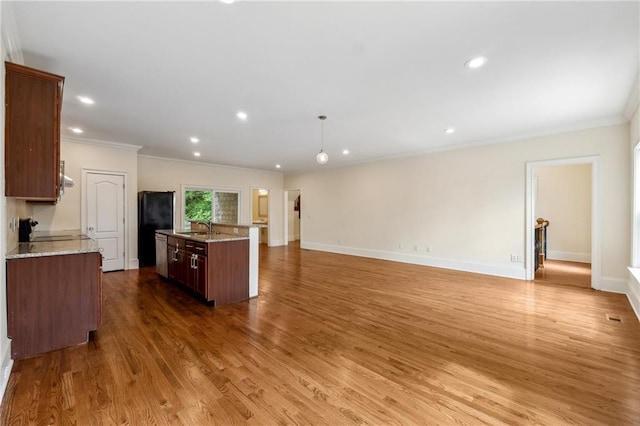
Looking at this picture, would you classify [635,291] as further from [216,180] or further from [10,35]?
[216,180]

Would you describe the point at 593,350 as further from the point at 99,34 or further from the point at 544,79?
the point at 99,34

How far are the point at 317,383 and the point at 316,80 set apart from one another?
9.39ft

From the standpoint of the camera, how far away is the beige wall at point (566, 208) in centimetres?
688

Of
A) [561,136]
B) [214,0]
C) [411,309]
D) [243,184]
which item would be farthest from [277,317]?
[243,184]

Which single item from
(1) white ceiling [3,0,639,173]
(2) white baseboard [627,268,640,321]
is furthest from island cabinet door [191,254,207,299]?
(2) white baseboard [627,268,640,321]

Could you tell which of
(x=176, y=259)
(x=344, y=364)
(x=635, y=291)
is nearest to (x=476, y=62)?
(x=344, y=364)

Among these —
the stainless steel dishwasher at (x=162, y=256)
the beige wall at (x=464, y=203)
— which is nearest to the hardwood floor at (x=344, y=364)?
the stainless steel dishwasher at (x=162, y=256)

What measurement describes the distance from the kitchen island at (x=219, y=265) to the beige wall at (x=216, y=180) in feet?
11.8

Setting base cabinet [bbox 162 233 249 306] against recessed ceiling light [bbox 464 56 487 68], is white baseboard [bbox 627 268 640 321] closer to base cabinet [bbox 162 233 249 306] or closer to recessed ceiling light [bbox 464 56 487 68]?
recessed ceiling light [bbox 464 56 487 68]

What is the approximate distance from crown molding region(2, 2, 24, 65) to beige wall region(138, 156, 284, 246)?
16.0ft

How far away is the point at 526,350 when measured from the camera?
263 centimetres

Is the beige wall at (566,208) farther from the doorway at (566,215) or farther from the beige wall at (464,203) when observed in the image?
the beige wall at (464,203)

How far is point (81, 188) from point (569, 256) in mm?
11368

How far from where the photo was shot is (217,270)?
3842mm
